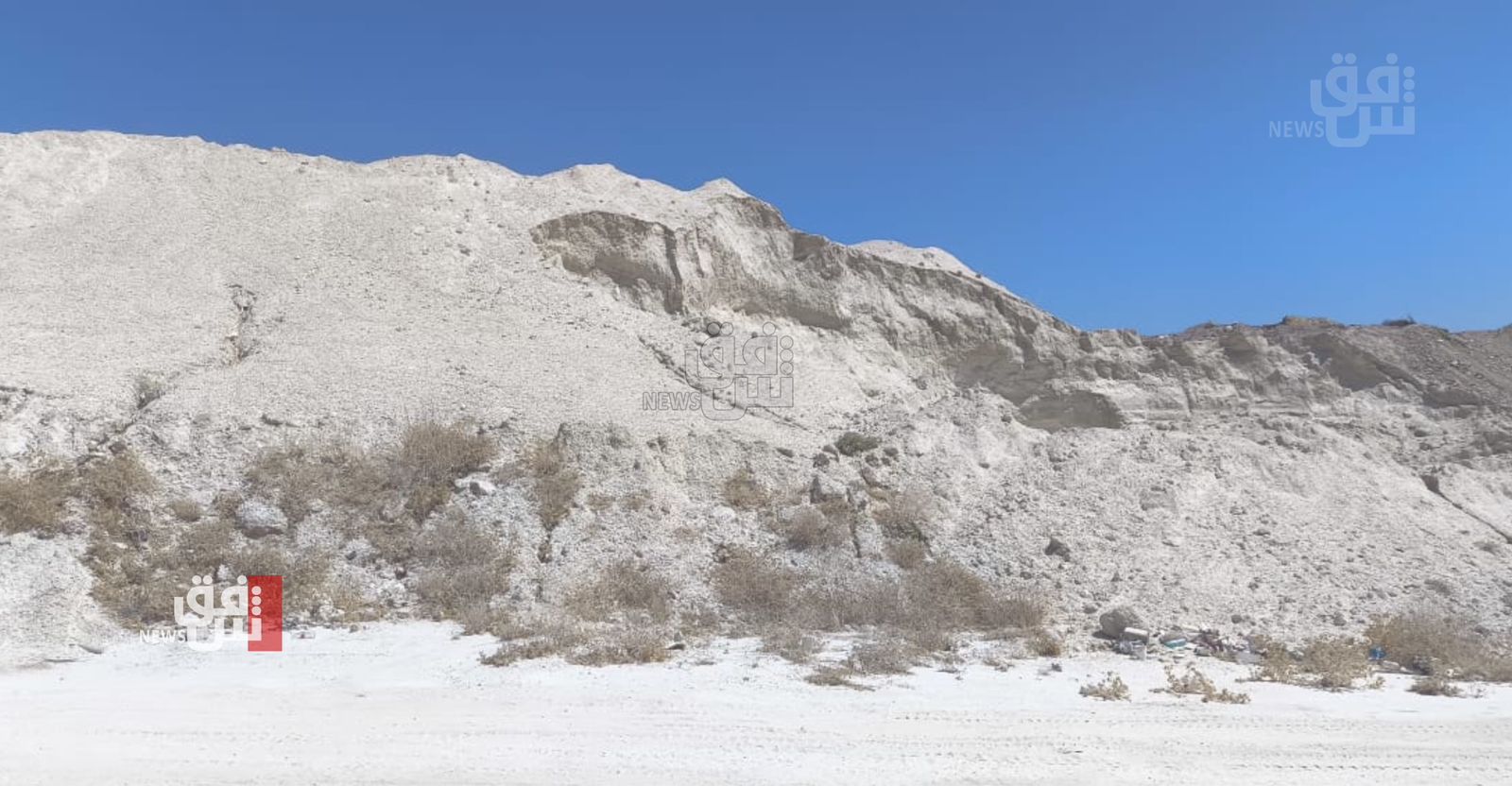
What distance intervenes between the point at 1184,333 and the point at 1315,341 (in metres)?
2.95

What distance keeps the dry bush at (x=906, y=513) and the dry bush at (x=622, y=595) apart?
383cm

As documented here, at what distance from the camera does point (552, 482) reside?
12.8 meters

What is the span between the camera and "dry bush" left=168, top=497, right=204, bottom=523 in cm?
1138

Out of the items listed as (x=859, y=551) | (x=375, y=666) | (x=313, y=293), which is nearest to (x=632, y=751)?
(x=375, y=666)

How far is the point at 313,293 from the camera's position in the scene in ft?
56.0

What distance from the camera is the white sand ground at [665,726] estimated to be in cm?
581

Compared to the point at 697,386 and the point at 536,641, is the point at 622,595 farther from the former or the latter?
the point at 697,386

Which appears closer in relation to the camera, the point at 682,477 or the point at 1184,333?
the point at 682,477

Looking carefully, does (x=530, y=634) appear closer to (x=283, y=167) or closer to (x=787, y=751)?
(x=787, y=751)

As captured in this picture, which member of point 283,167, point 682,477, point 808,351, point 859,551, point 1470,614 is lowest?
point 1470,614

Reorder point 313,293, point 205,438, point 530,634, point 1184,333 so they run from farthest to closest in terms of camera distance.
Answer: point 1184,333 → point 313,293 → point 205,438 → point 530,634

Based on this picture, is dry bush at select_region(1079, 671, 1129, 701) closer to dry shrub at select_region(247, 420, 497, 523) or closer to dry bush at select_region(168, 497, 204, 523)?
dry shrub at select_region(247, 420, 497, 523)

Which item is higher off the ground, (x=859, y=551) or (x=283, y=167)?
(x=283, y=167)

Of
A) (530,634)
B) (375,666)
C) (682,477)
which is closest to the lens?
(375,666)
